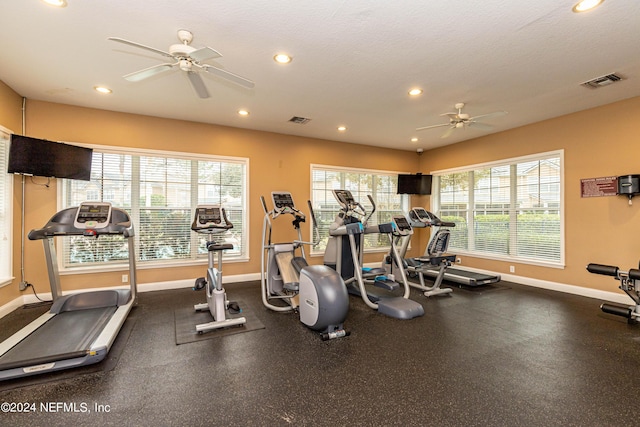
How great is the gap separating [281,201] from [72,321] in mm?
2896

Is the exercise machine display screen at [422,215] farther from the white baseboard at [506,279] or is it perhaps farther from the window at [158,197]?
the window at [158,197]

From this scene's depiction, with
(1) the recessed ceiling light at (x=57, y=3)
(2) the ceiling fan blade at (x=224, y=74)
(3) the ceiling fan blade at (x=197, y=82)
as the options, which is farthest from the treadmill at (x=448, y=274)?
(1) the recessed ceiling light at (x=57, y=3)

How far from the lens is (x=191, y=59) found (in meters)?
2.77

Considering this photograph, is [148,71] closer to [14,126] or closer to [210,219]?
[210,219]

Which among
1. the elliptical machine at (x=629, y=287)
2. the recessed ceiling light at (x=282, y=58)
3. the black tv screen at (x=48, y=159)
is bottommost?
the elliptical machine at (x=629, y=287)

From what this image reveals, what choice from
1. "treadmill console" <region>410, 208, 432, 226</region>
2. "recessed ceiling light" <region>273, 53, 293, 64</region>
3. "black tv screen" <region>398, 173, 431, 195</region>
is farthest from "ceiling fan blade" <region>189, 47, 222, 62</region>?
"black tv screen" <region>398, 173, 431, 195</region>

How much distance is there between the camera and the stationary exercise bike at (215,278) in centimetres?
340

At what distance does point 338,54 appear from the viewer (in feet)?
10.3

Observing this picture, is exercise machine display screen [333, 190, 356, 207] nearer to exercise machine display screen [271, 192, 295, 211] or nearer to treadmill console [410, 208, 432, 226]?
exercise machine display screen [271, 192, 295, 211]

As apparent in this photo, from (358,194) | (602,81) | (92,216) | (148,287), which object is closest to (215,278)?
(92,216)

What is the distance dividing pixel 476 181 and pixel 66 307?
7.51m

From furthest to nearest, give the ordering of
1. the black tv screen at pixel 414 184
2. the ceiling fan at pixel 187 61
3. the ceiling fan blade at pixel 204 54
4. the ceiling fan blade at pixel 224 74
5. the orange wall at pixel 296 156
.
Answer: the black tv screen at pixel 414 184, the orange wall at pixel 296 156, the ceiling fan blade at pixel 224 74, the ceiling fan at pixel 187 61, the ceiling fan blade at pixel 204 54

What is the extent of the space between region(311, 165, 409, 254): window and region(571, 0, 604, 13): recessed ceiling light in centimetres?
457

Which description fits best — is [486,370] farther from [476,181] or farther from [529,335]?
[476,181]
